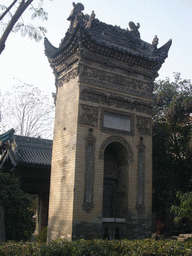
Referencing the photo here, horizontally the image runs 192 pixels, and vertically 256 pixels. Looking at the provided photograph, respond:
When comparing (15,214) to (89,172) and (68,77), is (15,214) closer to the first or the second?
(89,172)

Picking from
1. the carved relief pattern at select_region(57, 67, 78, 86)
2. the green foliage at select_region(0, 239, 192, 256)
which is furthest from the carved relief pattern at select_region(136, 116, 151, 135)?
the green foliage at select_region(0, 239, 192, 256)

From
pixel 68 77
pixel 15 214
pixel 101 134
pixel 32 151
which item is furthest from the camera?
pixel 32 151

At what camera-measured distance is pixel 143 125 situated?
14180mm

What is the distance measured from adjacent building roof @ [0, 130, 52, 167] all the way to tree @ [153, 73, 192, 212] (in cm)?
653

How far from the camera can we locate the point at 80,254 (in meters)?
6.73

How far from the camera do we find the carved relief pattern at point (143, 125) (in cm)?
1406

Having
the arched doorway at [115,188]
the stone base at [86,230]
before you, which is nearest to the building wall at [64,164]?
the stone base at [86,230]

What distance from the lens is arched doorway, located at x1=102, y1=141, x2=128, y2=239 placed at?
12.9 meters

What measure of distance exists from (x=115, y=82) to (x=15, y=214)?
22.8 ft

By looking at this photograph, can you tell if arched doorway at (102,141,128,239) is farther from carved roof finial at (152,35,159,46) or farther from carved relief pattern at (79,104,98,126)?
carved roof finial at (152,35,159,46)

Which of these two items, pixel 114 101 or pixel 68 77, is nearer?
pixel 114 101

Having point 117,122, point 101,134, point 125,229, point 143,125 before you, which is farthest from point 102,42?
point 125,229

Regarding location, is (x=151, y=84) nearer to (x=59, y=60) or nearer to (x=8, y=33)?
(x=59, y=60)

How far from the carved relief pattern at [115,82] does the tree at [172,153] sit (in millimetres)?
3664
